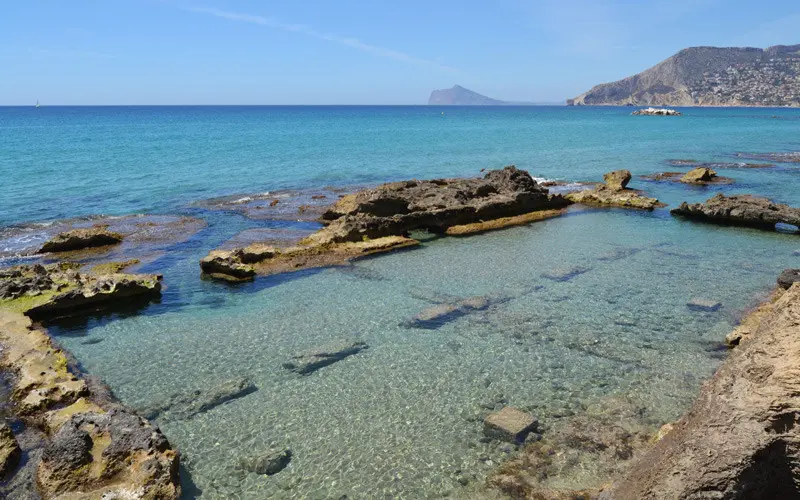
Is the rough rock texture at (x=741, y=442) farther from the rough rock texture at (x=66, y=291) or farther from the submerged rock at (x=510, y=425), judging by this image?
the rough rock texture at (x=66, y=291)

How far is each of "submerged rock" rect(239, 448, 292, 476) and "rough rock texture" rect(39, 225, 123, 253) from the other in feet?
60.1

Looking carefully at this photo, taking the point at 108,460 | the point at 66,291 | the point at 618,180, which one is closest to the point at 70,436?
the point at 108,460

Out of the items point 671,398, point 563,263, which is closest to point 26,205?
point 563,263

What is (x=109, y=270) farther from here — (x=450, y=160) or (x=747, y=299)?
(x=450, y=160)

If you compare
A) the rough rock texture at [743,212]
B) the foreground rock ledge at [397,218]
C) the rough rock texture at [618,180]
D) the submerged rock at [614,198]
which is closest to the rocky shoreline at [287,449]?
the foreground rock ledge at [397,218]

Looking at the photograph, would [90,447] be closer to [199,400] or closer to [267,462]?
[199,400]

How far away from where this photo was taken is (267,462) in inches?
350

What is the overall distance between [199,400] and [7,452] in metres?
3.24

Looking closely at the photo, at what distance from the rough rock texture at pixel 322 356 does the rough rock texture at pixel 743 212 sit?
22517mm

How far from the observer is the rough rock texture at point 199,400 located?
1044 centimetres

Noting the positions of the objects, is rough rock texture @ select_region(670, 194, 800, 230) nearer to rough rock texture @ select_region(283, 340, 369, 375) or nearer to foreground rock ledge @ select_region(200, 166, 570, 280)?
foreground rock ledge @ select_region(200, 166, 570, 280)

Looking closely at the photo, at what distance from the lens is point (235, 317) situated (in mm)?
15336

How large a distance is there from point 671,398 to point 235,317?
37.4ft

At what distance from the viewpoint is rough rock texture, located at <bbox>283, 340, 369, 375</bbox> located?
1224 cm
